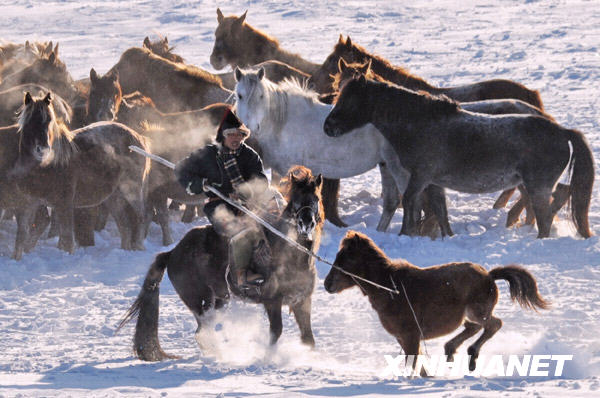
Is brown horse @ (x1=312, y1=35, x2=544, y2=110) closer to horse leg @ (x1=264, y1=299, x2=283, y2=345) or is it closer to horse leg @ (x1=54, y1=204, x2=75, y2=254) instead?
horse leg @ (x1=54, y1=204, x2=75, y2=254)

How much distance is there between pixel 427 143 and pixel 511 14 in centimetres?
2422

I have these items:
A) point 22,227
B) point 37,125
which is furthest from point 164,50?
point 37,125

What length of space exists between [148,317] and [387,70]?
7.20 meters

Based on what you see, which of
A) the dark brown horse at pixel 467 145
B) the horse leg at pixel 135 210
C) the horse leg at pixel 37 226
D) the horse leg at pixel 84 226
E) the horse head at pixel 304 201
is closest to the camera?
the horse head at pixel 304 201

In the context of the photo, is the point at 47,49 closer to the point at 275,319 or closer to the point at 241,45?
the point at 241,45

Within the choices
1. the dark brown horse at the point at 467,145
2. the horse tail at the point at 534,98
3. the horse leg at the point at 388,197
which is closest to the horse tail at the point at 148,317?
the dark brown horse at the point at 467,145

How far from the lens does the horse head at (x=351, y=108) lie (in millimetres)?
12180

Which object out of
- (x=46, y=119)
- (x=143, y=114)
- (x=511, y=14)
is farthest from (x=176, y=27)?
(x=46, y=119)

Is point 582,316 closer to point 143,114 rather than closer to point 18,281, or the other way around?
point 18,281

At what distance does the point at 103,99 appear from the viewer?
13.5 meters

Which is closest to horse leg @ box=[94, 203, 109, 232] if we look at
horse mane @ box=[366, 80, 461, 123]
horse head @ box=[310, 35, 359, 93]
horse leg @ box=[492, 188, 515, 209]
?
horse head @ box=[310, 35, 359, 93]

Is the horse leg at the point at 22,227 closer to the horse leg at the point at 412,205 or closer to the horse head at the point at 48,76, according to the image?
the horse leg at the point at 412,205

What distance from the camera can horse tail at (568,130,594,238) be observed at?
12.0 meters

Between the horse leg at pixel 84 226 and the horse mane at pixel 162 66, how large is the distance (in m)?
3.59
